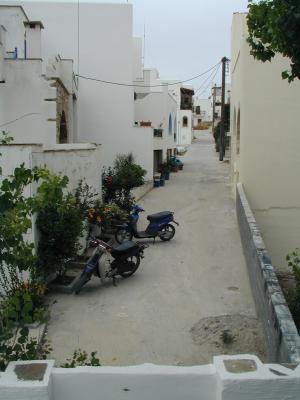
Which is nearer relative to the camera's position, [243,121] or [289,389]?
[289,389]

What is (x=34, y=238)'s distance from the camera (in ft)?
27.0

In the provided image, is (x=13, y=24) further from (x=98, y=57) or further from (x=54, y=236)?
(x=54, y=236)

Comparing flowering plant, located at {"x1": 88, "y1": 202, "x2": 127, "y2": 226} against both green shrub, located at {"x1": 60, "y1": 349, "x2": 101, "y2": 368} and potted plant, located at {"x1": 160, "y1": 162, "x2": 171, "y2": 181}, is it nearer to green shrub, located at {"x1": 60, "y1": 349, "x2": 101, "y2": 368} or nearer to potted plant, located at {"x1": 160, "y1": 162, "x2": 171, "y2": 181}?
green shrub, located at {"x1": 60, "y1": 349, "x2": 101, "y2": 368}

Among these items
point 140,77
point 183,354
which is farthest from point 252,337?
point 140,77

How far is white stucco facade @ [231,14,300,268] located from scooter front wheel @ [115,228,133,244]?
4024 mm

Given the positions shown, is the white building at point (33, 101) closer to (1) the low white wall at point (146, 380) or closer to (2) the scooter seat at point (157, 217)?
(2) the scooter seat at point (157, 217)

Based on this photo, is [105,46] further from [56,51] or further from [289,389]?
[289,389]

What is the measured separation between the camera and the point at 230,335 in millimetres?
6891

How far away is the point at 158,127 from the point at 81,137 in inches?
279

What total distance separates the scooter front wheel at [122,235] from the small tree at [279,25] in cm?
724

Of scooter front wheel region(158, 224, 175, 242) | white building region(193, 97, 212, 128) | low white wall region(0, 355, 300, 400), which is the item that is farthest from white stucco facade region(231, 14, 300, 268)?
white building region(193, 97, 212, 128)

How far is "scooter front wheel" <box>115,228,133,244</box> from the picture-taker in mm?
12500

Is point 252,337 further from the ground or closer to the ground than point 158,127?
closer to the ground

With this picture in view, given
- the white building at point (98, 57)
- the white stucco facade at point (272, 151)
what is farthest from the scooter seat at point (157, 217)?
the white building at point (98, 57)
